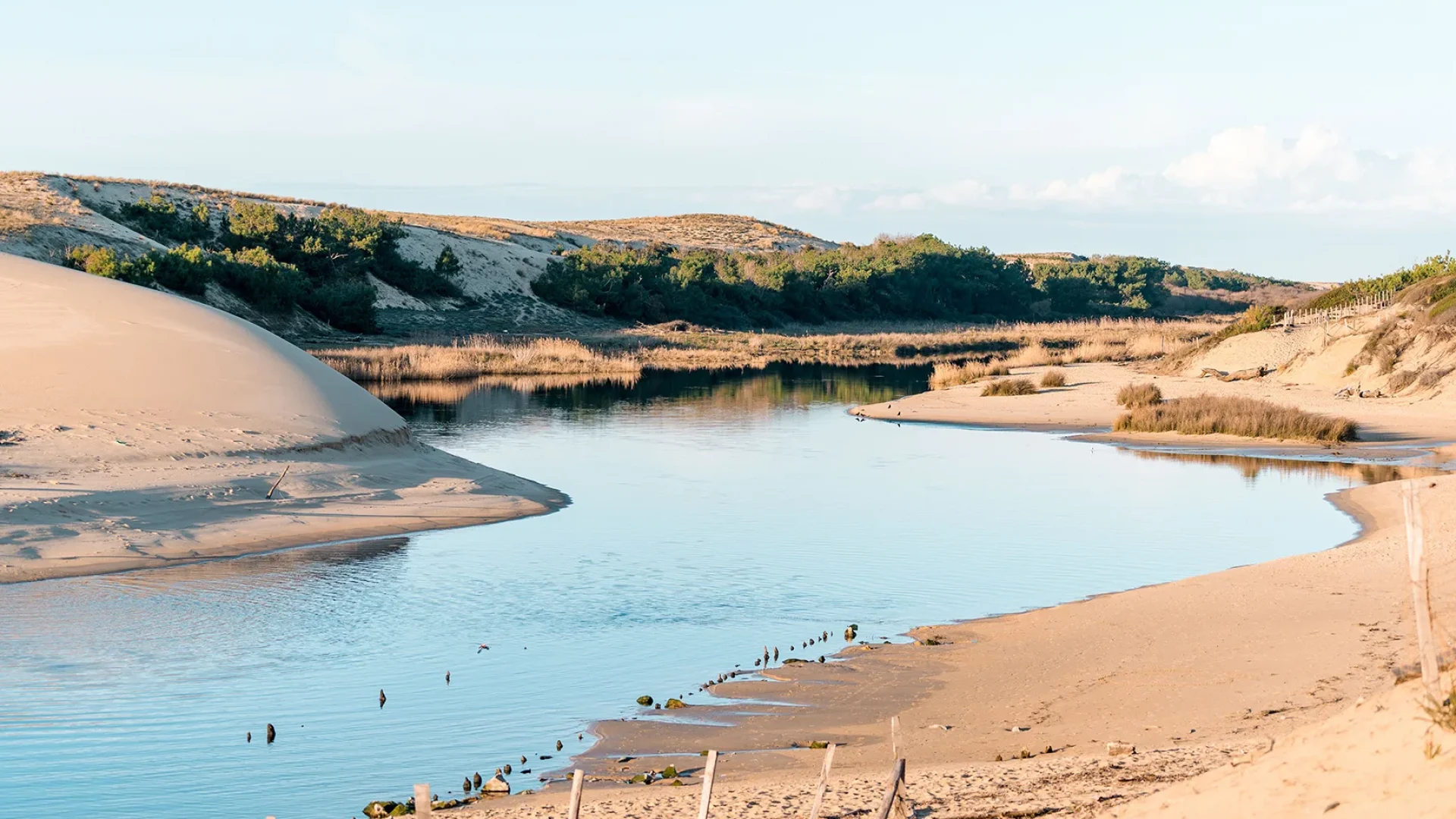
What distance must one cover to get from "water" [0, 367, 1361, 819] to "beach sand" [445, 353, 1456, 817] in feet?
2.88

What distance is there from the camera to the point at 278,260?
209 ft

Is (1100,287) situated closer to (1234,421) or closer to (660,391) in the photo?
(660,391)

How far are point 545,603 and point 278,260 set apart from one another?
2078 inches

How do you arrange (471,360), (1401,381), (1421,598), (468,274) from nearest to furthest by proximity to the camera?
(1421,598) < (1401,381) < (471,360) < (468,274)

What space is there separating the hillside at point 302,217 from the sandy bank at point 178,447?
2952 centimetres

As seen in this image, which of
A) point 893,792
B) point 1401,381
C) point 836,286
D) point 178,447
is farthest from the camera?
point 836,286

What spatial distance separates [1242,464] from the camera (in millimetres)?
27047

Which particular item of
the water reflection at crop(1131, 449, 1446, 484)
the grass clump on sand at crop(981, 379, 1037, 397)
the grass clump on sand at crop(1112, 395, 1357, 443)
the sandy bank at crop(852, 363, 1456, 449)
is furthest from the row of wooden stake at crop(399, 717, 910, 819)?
the grass clump on sand at crop(981, 379, 1037, 397)

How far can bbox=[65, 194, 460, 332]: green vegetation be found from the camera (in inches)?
2013

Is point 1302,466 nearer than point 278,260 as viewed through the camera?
Yes

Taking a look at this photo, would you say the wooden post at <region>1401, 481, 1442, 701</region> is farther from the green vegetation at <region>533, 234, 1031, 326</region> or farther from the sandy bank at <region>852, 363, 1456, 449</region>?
the green vegetation at <region>533, 234, 1031, 326</region>

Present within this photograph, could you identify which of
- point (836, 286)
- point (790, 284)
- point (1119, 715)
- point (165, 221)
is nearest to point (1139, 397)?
point (1119, 715)

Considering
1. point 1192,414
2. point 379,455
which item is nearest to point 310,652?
point 379,455

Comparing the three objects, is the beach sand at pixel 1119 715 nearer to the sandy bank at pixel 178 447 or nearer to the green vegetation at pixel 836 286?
the sandy bank at pixel 178 447
